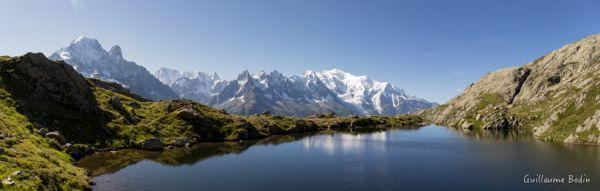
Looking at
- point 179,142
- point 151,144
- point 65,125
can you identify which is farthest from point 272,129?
point 65,125

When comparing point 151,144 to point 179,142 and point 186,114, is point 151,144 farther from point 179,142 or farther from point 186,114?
point 186,114

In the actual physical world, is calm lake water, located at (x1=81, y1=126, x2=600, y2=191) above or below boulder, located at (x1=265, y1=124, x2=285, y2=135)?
below

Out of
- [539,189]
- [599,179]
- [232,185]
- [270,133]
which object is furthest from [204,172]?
[270,133]

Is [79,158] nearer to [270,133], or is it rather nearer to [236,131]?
[236,131]

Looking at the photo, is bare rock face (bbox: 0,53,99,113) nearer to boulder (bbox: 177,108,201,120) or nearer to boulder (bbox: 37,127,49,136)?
boulder (bbox: 37,127,49,136)

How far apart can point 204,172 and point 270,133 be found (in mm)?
105464

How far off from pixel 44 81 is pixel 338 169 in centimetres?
9098

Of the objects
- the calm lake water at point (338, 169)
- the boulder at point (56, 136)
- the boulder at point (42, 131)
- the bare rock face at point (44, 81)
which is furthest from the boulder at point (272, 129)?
the boulder at point (42, 131)

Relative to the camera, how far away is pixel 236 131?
15962cm

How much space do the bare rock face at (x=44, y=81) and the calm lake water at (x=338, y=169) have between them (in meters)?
27.5

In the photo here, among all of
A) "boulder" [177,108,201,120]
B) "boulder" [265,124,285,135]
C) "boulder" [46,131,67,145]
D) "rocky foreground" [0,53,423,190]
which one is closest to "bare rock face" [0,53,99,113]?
"rocky foreground" [0,53,423,190]

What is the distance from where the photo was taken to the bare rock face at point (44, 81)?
111m

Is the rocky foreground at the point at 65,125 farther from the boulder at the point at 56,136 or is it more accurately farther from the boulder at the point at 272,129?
the boulder at the point at 272,129

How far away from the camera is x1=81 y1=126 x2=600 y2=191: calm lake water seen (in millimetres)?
71875
